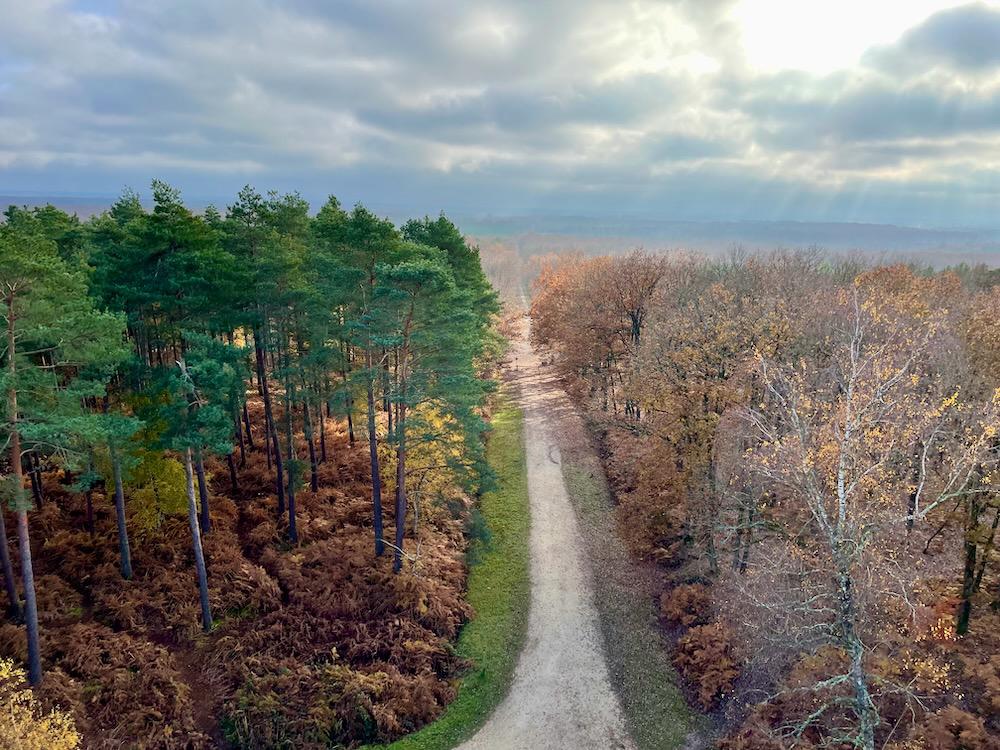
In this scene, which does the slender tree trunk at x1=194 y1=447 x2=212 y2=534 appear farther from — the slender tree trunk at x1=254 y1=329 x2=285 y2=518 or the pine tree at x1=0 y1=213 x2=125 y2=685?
the pine tree at x1=0 y1=213 x2=125 y2=685

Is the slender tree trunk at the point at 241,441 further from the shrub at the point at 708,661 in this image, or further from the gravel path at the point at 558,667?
the shrub at the point at 708,661

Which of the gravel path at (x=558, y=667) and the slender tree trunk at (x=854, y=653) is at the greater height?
the slender tree trunk at (x=854, y=653)

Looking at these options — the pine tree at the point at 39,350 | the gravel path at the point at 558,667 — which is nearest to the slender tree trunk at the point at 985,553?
the gravel path at the point at 558,667

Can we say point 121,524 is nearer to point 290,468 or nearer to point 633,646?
point 290,468

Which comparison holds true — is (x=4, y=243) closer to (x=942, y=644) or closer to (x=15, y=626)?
(x=15, y=626)

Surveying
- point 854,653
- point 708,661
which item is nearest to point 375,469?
point 708,661
